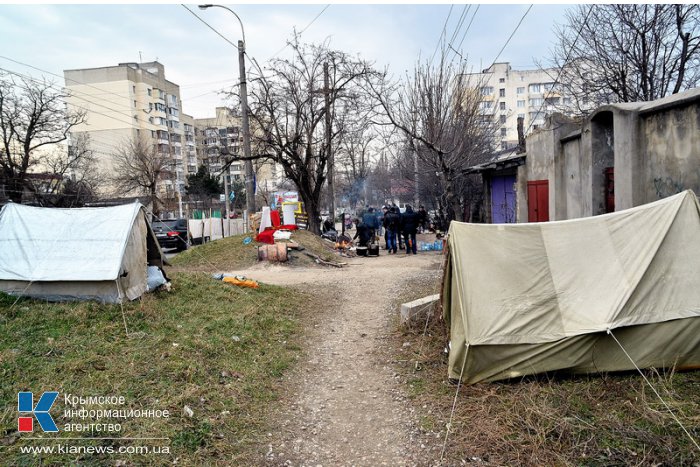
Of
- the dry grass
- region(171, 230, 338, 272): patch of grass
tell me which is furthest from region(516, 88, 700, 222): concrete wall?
region(171, 230, 338, 272): patch of grass

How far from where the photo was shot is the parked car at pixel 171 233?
1953 cm

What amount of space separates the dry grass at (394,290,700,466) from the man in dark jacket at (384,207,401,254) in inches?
471

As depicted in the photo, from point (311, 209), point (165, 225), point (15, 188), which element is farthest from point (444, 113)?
point (15, 188)

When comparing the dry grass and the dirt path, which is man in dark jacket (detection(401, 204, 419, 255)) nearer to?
the dirt path

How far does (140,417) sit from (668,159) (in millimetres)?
7412

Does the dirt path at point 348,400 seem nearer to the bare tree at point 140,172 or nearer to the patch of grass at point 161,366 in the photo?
the patch of grass at point 161,366

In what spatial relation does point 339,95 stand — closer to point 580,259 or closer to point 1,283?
point 1,283

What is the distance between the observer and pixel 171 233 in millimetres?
19625

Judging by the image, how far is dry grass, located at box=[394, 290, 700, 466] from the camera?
10.5ft

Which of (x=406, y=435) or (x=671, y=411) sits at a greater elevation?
(x=671, y=411)

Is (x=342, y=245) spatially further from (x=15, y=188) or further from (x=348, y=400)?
(x=15, y=188)

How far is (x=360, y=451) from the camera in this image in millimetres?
3670

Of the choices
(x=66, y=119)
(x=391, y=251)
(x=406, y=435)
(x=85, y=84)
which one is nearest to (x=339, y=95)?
(x=391, y=251)

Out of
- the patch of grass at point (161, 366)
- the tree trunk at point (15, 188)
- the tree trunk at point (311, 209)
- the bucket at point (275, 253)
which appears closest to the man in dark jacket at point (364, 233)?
the tree trunk at point (311, 209)
